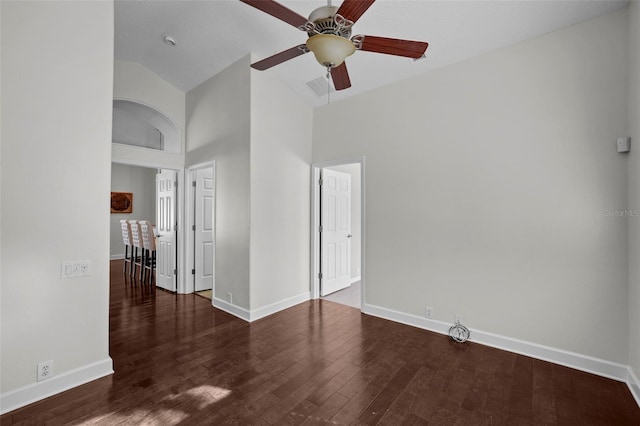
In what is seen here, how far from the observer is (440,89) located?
3.27m

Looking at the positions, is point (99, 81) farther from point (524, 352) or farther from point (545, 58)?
point (524, 352)

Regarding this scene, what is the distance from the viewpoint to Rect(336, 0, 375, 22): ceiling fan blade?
1.51 metres

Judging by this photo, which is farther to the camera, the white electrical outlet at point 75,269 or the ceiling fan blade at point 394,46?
the white electrical outlet at point 75,269

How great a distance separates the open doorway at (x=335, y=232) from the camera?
4531 millimetres

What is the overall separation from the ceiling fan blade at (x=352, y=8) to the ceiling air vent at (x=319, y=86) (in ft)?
7.32

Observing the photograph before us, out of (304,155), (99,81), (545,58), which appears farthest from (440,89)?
(99,81)

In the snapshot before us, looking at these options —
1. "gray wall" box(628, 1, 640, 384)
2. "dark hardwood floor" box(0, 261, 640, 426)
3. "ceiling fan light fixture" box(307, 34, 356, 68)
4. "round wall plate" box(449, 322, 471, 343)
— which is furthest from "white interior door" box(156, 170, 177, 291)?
"gray wall" box(628, 1, 640, 384)

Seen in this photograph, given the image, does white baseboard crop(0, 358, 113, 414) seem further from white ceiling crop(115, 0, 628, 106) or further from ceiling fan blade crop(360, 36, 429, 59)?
white ceiling crop(115, 0, 628, 106)

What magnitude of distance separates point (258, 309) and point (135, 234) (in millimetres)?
3883

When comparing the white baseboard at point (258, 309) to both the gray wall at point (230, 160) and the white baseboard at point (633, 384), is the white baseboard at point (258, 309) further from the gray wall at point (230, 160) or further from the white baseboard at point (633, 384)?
the white baseboard at point (633, 384)

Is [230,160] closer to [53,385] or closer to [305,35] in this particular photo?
[305,35]

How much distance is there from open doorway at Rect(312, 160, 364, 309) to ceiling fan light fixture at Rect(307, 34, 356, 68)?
249 centimetres

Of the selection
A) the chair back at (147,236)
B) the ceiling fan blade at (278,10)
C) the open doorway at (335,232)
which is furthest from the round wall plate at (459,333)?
the chair back at (147,236)

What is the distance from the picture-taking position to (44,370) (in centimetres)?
210
